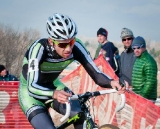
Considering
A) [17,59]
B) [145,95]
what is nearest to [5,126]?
[145,95]

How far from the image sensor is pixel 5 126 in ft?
30.5

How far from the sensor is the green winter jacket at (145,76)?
7473 millimetres

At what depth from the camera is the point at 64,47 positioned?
17.4ft

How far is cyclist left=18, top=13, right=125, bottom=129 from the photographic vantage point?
523cm

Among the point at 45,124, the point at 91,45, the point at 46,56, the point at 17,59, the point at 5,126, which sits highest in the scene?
the point at 46,56

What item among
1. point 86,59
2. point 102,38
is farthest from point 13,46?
point 86,59

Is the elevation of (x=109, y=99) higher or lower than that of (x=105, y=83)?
lower

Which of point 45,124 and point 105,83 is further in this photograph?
point 105,83

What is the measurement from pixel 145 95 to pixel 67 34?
2.83 m

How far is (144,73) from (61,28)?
2.77 metres

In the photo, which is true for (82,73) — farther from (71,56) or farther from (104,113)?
(71,56)

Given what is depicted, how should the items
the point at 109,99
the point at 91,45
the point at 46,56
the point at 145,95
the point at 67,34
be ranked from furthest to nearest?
the point at 91,45
the point at 109,99
the point at 145,95
the point at 46,56
the point at 67,34

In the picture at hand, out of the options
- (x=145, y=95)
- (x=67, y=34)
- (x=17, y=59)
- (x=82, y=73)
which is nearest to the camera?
(x=67, y=34)

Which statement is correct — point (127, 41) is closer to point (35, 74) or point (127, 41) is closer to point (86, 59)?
point (86, 59)
